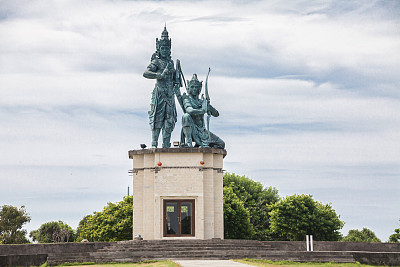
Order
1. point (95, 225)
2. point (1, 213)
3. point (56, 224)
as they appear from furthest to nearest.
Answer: point (56, 224) → point (1, 213) → point (95, 225)

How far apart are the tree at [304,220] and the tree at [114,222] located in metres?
11.3

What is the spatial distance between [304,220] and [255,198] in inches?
504

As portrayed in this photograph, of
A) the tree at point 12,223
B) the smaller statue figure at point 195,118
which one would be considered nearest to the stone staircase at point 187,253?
the smaller statue figure at point 195,118

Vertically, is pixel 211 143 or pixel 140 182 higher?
pixel 211 143

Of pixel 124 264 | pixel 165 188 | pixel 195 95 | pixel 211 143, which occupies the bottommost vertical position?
pixel 124 264

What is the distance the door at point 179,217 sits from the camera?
31844 millimetres

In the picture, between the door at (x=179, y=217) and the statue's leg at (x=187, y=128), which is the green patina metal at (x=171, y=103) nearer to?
the statue's leg at (x=187, y=128)

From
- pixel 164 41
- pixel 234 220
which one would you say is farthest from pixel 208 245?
pixel 234 220

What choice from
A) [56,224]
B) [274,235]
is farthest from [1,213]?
[274,235]

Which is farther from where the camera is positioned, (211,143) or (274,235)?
(274,235)

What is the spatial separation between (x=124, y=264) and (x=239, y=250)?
5.17 meters

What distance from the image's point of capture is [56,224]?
2889 inches

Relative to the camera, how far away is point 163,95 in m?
35.0

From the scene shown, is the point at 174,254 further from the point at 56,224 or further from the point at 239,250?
the point at 56,224
